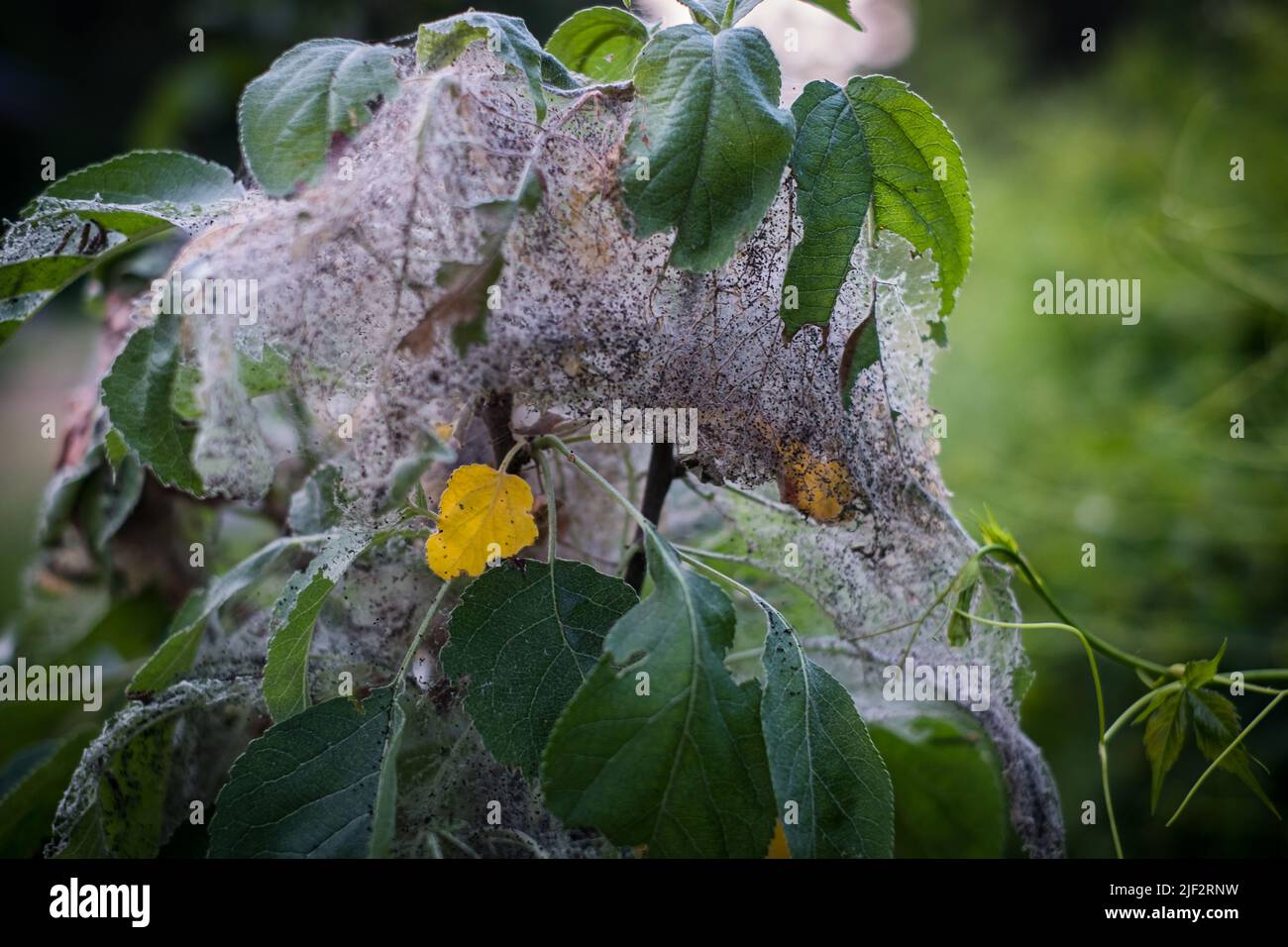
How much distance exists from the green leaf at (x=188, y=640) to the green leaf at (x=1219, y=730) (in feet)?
1.45

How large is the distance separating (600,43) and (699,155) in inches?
6.7

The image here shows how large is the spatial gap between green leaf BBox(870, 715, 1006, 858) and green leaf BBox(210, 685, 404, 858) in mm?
345

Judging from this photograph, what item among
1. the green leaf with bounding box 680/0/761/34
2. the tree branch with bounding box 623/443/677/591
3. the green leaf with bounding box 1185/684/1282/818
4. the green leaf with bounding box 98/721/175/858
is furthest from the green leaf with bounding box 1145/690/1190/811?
the green leaf with bounding box 98/721/175/858

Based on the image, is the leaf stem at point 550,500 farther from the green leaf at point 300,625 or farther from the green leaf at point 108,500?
the green leaf at point 108,500

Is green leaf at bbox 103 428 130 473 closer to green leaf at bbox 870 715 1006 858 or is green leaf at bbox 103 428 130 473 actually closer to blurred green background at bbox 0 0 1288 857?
blurred green background at bbox 0 0 1288 857

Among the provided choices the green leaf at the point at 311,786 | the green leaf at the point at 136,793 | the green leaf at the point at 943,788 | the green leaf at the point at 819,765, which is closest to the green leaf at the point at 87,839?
the green leaf at the point at 136,793

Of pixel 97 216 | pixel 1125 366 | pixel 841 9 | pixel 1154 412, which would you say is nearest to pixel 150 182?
pixel 97 216

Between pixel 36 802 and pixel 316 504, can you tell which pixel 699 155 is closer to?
pixel 316 504

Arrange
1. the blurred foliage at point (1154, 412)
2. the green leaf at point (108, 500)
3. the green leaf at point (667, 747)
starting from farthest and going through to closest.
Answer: the blurred foliage at point (1154, 412)
the green leaf at point (108, 500)
the green leaf at point (667, 747)

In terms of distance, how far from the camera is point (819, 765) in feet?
1.33

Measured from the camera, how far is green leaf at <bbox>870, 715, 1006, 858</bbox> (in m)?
0.62

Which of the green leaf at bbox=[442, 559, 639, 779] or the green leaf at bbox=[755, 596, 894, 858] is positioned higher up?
the green leaf at bbox=[442, 559, 639, 779]

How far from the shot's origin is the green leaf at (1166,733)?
1.49 feet
